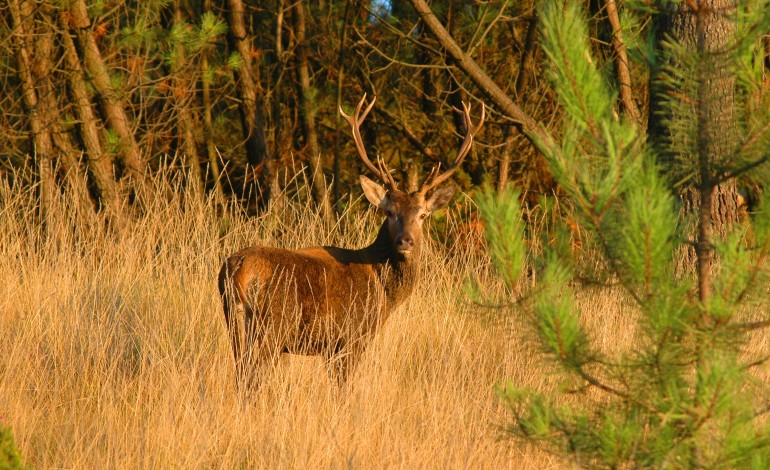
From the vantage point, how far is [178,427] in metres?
4.04

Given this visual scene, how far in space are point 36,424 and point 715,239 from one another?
9.45 feet

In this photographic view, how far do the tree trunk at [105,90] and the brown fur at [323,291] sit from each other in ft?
11.3

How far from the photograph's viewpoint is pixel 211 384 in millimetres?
4691

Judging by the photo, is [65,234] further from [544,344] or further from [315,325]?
[544,344]

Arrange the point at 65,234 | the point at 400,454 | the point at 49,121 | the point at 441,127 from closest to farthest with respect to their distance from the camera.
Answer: the point at 400,454 < the point at 65,234 < the point at 49,121 < the point at 441,127

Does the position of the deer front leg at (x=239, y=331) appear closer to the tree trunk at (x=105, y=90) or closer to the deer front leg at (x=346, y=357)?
the deer front leg at (x=346, y=357)

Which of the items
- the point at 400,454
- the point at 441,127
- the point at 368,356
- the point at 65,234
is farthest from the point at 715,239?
the point at 441,127

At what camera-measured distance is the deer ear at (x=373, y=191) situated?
594 cm

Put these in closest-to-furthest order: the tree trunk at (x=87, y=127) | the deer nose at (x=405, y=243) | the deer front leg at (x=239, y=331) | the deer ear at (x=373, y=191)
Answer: the deer front leg at (x=239, y=331), the deer nose at (x=405, y=243), the deer ear at (x=373, y=191), the tree trunk at (x=87, y=127)

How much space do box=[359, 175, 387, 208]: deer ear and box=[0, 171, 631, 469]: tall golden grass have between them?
2.14 feet

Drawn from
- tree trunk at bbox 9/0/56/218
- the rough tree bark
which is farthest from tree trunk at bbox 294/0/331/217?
the rough tree bark

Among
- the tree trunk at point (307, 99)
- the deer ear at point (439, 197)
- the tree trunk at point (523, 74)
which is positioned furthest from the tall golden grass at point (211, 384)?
the tree trunk at point (307, 99)

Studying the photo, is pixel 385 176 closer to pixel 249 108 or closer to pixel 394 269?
pixel 394 269

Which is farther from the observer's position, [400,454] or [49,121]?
[49,121]
